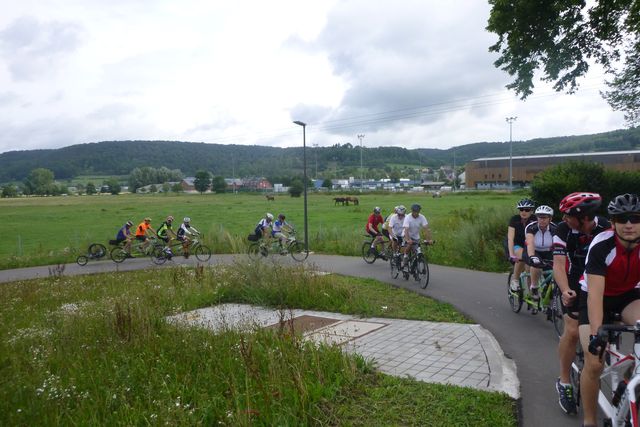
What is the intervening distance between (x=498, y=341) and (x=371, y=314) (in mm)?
2415

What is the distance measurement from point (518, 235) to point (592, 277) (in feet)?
16.3

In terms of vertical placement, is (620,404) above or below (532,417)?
above

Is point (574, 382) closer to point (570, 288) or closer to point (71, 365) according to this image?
point (570, 288)

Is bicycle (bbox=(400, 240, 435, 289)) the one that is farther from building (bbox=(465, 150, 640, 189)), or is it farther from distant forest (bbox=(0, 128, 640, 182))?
distant forest (bbox=(0, 128, 640, 182))

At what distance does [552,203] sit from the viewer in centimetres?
1470

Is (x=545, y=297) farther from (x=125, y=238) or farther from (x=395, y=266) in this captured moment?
(x=125, y=238)

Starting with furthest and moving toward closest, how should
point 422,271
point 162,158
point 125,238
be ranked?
point 162,158, point 125,238, point 422,271

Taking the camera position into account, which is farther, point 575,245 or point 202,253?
point 202,253

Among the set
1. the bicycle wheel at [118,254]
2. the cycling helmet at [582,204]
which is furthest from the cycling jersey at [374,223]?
the cycling helmet at [582,204]

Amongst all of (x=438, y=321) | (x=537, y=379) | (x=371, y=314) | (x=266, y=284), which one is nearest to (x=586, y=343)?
(x=537, y=379)

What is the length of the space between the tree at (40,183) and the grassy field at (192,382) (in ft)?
347

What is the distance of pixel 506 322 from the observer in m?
7.81

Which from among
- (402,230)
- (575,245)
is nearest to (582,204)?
(575,245)

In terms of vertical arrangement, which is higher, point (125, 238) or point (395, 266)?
point (125, 238)
